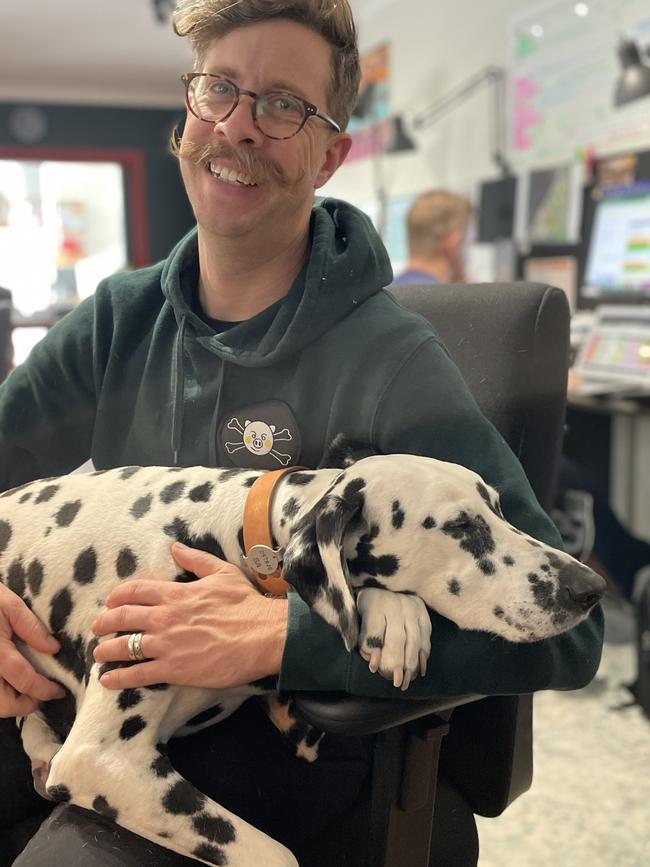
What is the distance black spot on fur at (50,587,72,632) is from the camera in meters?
1.13

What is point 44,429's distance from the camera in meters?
1.43

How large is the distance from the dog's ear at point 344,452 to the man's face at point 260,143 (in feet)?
1.08

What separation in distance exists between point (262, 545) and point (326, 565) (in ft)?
0.49

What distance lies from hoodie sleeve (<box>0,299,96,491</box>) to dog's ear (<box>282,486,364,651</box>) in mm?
580

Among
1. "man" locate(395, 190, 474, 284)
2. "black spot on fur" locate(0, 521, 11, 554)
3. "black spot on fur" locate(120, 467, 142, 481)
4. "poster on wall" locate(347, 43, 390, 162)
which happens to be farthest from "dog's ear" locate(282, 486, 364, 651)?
"poster on wall" locate(347, 43, 390, 162)

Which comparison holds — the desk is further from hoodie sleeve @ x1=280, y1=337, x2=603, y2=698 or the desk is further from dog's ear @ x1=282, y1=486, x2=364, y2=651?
Result: dog's ear @ x1=282, y1=486, x2=364, y2=651

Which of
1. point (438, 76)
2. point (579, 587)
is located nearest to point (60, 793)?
point (579, 587)

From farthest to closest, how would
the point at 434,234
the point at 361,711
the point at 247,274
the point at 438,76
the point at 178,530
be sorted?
1. the point at 438,76
2. the point at 434,234
3. the point at 247,274
4. the point at 178,530
5. the point at 361,711

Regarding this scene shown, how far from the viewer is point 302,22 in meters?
1.22

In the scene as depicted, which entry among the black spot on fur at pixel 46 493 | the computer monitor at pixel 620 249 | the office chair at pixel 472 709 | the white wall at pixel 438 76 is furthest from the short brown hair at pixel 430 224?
the black spot on fur at pixel 46 493

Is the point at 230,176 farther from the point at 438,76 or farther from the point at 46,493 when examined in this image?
the point at 438,76

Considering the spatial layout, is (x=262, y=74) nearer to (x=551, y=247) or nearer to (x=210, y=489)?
(x=210, y=489)

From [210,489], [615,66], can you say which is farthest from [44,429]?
[615,66]

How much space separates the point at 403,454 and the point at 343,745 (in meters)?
0.37
